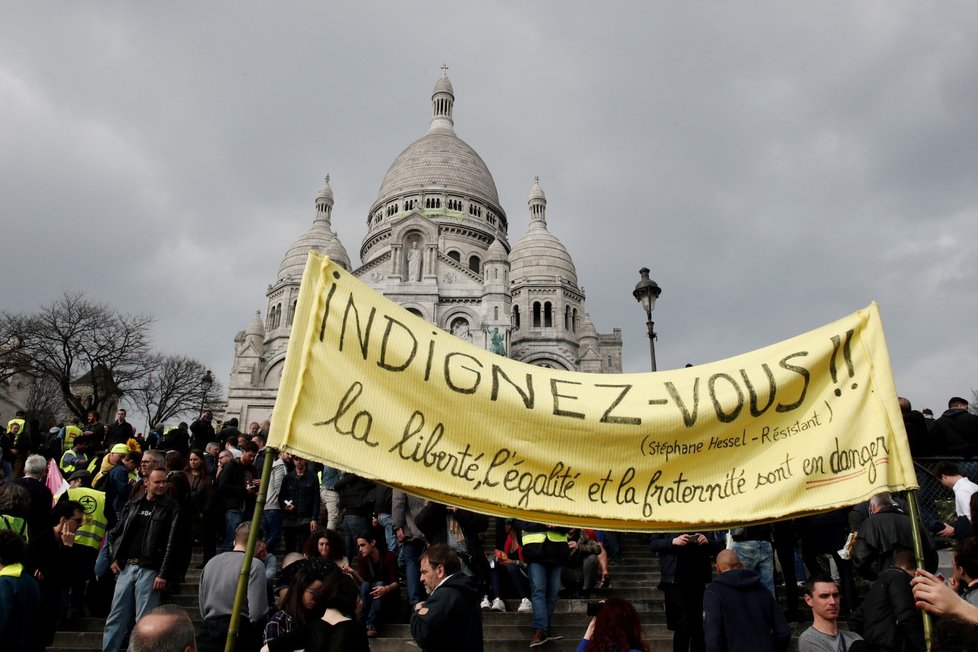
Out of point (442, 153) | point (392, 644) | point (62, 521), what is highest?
point (442, 153)

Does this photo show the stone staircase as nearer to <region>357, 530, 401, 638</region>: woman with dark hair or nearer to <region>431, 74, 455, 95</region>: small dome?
<region>357, 530, 401, 638</region>: woman with dark hair

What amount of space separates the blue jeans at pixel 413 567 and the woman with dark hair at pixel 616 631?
11.2 feet

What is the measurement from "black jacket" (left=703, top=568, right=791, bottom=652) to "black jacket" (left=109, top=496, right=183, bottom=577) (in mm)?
4524

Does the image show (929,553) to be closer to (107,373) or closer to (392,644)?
(392,644)

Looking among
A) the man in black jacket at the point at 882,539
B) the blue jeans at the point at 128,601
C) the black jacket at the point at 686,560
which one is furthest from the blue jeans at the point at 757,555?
the blue jeans at the point at 128,601

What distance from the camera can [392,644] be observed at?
6832mm

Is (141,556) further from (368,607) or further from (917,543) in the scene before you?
(917,543)

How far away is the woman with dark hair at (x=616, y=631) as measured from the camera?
4188mm

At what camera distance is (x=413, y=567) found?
296 inches

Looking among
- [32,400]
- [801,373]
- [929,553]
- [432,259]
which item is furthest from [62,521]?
[32,400]

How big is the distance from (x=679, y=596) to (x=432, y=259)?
134ft

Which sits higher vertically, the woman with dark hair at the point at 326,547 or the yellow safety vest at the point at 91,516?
the yellow safety vest at the point at 91,516

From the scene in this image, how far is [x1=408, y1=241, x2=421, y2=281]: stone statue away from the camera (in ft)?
151

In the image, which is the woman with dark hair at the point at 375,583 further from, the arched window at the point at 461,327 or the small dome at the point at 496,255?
the small dome at the point at 496,255
